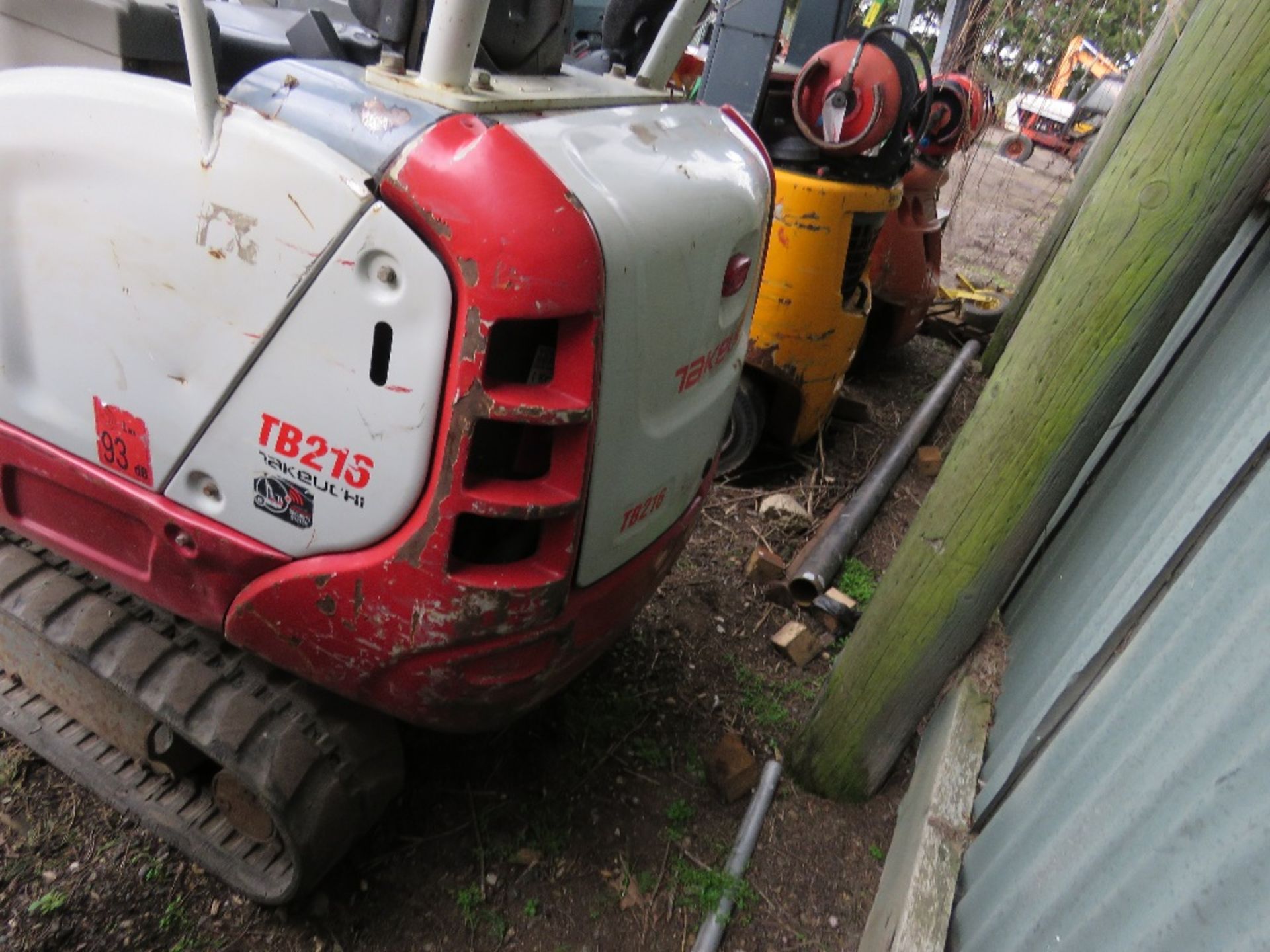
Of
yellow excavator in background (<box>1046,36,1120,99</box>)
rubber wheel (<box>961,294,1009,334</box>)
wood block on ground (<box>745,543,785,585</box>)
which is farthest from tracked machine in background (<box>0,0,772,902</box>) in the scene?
rubber wheel (<box>961,294,1009,334</box>)

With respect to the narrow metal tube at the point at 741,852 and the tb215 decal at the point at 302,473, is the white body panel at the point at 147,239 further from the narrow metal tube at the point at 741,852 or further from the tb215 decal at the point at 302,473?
the narrow metal tube at the point at 741,852

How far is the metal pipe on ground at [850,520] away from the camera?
3.36 meters

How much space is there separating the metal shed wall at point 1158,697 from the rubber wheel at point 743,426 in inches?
72.8

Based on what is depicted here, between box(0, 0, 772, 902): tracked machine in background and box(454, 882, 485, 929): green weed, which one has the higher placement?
box(0, 0, 772, 902): tracked machine in background

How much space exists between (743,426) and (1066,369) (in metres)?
2.15

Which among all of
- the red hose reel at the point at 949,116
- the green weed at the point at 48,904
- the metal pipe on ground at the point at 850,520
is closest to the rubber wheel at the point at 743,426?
the metal pipe on ground at the point at 850,520

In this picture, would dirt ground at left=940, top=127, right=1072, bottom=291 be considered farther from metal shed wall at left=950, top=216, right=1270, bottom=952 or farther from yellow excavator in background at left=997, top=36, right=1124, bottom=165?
metal shed wall at left=950, top=216, right=1270, bottom=952

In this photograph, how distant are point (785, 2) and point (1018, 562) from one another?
2422 millimetres

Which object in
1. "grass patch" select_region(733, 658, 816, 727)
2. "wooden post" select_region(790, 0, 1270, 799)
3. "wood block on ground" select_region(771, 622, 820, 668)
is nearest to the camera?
"wooden post" select_region(790, 0, 1270, 799)

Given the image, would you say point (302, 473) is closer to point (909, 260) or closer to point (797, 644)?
point (797, 644)

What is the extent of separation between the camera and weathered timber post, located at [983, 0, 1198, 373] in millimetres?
4852

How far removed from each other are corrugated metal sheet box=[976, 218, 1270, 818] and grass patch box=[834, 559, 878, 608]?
3.96 feet

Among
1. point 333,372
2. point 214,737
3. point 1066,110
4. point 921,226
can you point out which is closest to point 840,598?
point 214,737

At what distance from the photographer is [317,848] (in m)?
1.84
